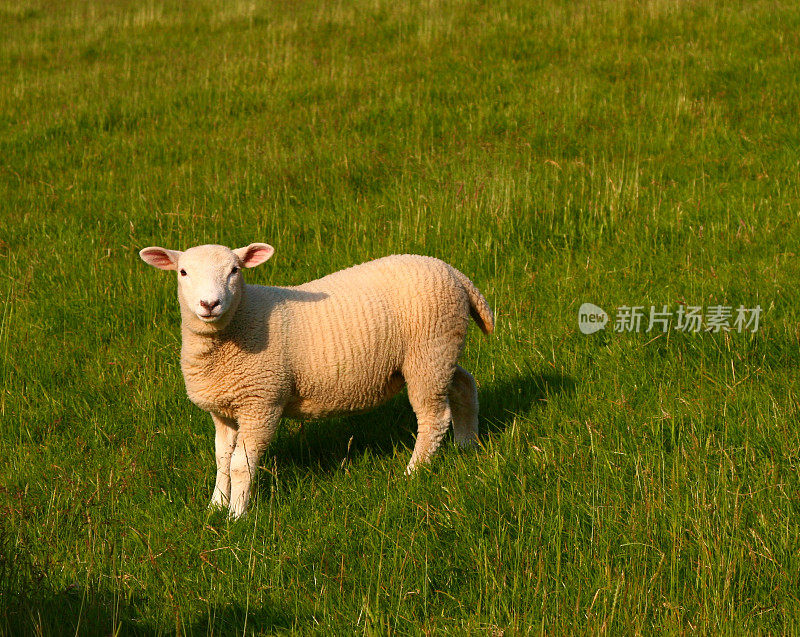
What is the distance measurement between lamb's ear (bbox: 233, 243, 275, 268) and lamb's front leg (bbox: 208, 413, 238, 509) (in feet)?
2.31

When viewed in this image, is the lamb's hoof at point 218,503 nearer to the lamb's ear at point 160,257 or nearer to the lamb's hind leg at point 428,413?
the lamb's hind leg at point 428,413

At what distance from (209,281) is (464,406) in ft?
4.88

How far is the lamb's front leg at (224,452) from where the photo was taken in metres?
4.07

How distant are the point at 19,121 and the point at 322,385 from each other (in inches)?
275

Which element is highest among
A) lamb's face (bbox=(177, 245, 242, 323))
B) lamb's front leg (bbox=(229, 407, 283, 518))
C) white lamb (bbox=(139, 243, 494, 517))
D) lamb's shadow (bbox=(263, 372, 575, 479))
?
lamb's face (bbox=(177, 245, 242, 323))

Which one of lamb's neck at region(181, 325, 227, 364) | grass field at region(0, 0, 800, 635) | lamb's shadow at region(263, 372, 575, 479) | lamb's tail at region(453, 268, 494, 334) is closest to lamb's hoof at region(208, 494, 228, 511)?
grass field at region(0, 0, 800, 635)

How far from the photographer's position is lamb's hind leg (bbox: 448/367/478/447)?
4516 mm

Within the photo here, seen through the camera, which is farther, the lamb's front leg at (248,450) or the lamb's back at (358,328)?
the lamb's back at (358,328)

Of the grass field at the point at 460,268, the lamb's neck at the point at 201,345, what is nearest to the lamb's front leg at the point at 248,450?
the grass field at the point at 460,268

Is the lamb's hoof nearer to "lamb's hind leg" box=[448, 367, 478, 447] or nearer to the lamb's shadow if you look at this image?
the lamb's shadow

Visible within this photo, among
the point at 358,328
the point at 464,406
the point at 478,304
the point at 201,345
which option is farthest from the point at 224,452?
the point at 478,304

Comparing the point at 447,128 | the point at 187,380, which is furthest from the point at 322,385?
the point at 447,128

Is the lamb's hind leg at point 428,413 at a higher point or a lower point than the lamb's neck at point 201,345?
lower

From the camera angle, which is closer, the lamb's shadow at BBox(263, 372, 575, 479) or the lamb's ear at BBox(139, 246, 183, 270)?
the lamb's ear at BBox(139, 246, 183, 270)
